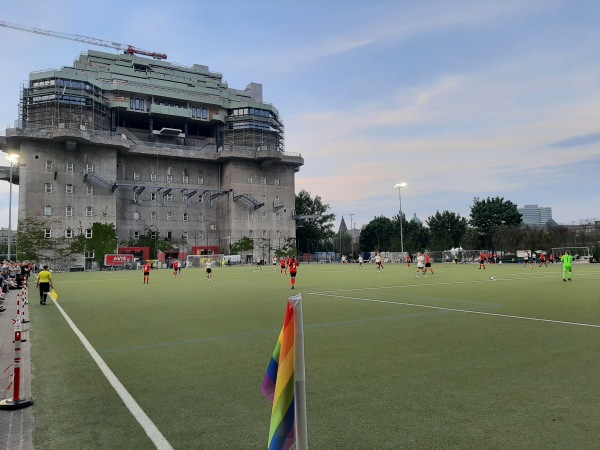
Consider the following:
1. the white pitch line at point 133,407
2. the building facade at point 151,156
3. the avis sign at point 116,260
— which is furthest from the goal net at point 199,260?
the white pitch line at point 133,407

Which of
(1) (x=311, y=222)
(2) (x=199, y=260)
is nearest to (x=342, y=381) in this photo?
(2) (x=199, y=260)

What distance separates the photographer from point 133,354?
8492mm

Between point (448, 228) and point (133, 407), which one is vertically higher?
point (448, 228)

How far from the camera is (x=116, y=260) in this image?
71.0 metres

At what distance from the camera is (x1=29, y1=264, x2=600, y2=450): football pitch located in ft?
15.0

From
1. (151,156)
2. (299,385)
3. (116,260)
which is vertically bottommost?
(116,260)

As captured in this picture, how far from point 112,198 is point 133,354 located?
80115mm

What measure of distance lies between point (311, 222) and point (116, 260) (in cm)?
5865

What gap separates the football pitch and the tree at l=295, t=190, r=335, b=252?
104 meters

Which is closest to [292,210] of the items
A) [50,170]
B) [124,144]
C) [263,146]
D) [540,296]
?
[263,146]

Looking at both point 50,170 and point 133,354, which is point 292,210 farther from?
point 133,354

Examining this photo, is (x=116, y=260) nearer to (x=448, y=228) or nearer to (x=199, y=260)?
(x=199, y=260)

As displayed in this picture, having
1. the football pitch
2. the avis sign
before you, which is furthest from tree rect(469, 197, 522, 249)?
the football pitch

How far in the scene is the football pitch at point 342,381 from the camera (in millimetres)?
4562
